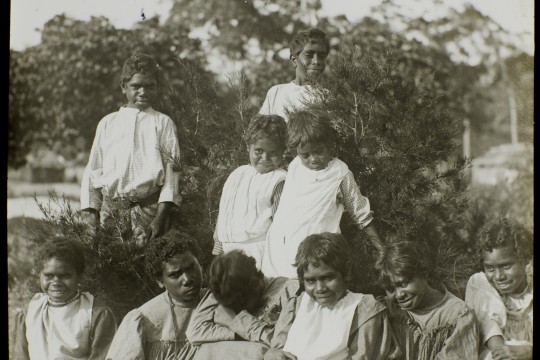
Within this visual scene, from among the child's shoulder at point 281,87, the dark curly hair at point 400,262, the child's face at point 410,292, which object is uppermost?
the child's shoulder at point 281,87

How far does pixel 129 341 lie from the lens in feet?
10.1

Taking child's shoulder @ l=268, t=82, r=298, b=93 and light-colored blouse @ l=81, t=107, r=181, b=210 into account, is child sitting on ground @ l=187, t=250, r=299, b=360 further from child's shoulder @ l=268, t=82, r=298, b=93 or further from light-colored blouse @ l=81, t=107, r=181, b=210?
child's shoulder @ l=268, t=82, r=298, b=93

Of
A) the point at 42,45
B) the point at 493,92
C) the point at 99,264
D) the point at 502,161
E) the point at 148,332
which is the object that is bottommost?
the point at 148,332

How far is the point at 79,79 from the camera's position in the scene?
368 cm

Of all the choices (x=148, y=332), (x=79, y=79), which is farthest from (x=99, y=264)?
(x=79, y=79)

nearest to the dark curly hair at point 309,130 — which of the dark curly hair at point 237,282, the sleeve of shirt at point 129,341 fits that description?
the dark curly hair at point 237,282

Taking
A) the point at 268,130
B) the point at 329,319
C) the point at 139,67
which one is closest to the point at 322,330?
the point at 329,319

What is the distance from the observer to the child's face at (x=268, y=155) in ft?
10.6

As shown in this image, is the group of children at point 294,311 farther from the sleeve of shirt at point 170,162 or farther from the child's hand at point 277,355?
the sleeve of shirt at point 170,162

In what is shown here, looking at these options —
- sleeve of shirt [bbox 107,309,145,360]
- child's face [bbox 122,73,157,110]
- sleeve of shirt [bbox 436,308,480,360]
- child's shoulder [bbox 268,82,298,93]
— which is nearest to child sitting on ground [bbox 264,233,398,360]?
sleeve of shirt [bbox 436,308,480,360]

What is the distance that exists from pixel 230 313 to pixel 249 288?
13cm

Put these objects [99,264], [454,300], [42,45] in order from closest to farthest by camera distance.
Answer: [454,300] < [99,264] < [42,45]

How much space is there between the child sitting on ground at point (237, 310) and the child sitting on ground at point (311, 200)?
78 millimetres

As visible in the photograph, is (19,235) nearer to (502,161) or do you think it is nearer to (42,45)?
(42,45)
